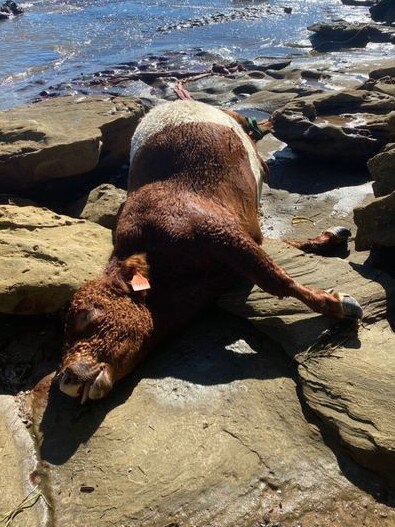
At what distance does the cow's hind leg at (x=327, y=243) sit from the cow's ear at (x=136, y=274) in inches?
81.1

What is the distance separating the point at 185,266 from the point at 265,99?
8.27 meters

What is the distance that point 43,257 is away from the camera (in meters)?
5.14

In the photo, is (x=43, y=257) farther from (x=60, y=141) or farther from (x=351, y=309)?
(x=351, y=309)

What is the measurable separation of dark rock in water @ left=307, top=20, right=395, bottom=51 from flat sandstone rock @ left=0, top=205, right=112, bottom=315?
15.9 m

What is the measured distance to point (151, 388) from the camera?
173 inches

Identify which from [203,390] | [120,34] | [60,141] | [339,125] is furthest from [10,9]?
[203,390]

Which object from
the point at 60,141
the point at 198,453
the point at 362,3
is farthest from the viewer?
the point at 362,3

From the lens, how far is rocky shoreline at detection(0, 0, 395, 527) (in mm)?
3543

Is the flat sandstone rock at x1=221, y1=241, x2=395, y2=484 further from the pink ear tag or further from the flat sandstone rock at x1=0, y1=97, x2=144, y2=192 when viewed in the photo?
the flat sandstone rock at x1=0, y1=97, x2=144, y2=192

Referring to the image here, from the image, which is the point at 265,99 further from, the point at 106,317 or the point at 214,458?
the point at 214,458

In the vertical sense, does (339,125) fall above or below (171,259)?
below

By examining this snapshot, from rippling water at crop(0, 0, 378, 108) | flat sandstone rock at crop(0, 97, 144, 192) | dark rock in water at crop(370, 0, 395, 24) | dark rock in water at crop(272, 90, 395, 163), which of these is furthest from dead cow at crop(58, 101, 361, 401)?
dark rock in water at crop(370, 0, 395, 24)

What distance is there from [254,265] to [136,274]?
101 centimetres

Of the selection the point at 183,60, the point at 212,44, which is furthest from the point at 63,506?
the point at 212,44
